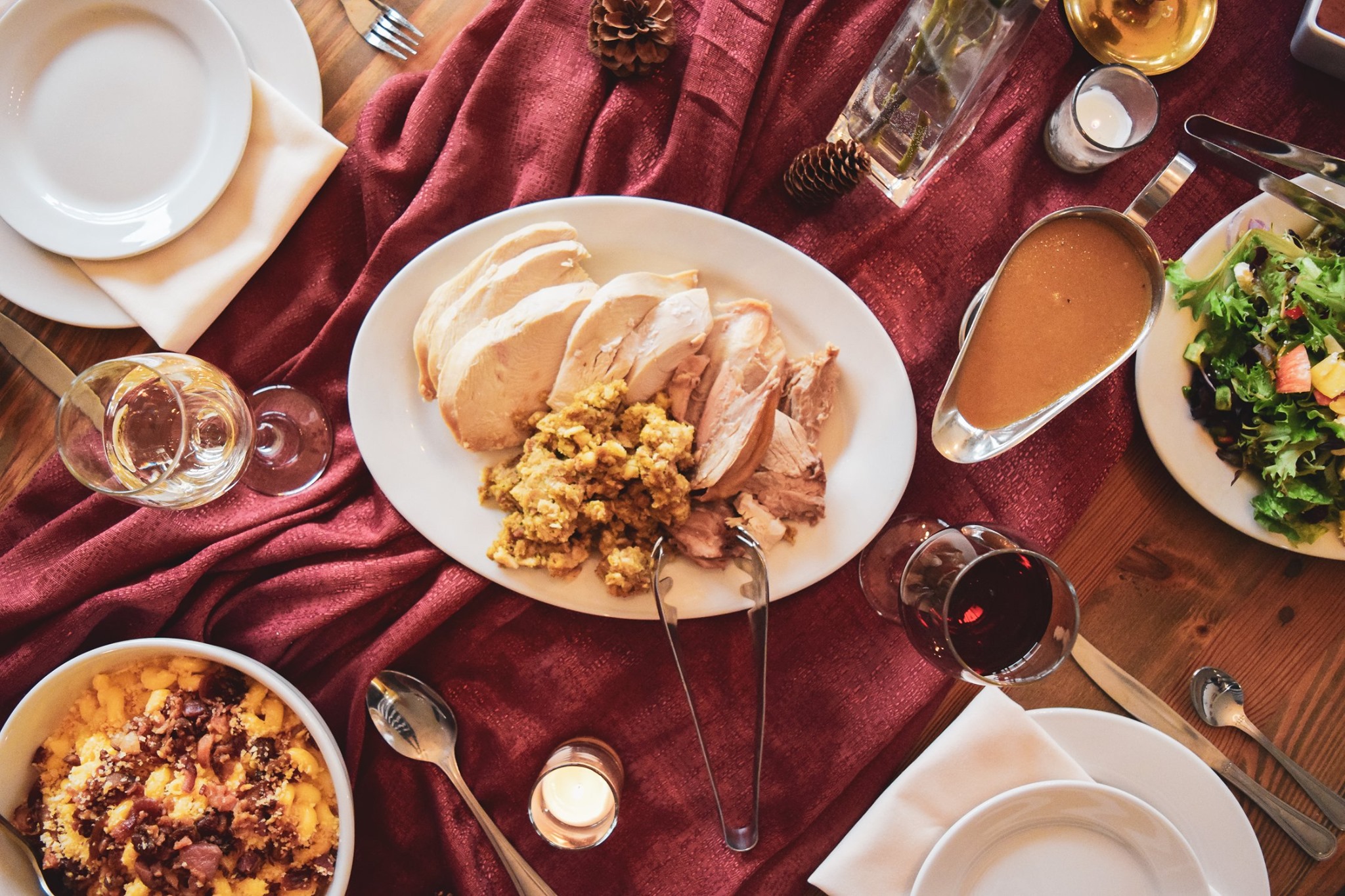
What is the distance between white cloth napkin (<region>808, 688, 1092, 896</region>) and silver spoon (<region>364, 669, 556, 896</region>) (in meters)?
0.66

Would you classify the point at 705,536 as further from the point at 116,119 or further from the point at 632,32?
the point at 116,119

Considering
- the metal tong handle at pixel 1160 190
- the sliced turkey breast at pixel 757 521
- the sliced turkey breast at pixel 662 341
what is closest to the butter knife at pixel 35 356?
the sliced turkey breast at pixel 662 341

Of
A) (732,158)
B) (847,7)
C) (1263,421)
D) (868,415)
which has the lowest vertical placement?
(868,415)

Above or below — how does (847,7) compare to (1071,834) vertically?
above

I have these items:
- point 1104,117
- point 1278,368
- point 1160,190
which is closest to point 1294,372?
point 1278,368

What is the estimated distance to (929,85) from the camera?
72.2 inches

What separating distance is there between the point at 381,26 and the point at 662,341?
1.05m

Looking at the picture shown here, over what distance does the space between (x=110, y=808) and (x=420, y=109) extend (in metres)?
1.60

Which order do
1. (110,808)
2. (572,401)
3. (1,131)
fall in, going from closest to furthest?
(110,808), (572,401), (1,131)

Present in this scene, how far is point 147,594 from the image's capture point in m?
1.71

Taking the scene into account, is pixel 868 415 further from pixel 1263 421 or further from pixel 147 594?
pixel 147 594

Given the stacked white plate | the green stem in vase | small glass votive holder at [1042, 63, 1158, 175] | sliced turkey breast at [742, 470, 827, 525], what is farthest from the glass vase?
the stacked white plate

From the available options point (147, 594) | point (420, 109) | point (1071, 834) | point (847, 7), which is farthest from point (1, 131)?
point (1071, 834)

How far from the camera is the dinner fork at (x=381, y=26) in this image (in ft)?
6.20
